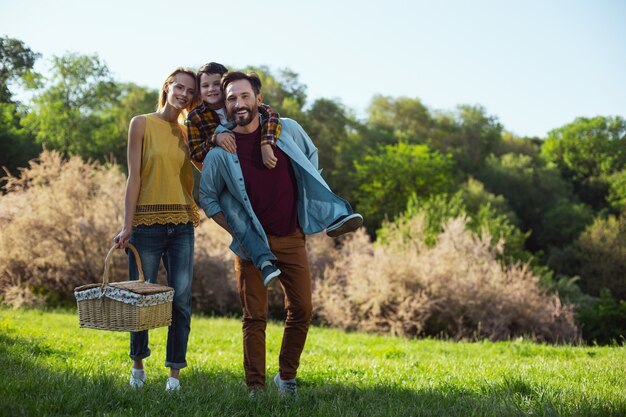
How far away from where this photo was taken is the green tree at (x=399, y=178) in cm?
3991

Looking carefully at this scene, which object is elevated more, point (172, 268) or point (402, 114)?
point (402, 114)

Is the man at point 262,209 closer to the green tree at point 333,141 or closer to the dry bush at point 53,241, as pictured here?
the dry bush at point 53,241

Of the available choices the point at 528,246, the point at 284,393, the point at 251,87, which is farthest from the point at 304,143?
the point at 528,246

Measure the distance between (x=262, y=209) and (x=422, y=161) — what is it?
37564mm

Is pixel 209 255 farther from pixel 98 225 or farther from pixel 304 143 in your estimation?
pixel 304 143

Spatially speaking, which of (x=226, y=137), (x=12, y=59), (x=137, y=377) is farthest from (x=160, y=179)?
(x=12, y=59)

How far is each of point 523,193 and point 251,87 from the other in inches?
1791

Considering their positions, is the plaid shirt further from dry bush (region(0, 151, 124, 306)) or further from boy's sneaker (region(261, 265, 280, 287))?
dry bush (region(0, 151, 124, 306))

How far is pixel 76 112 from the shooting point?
37531 millimetres

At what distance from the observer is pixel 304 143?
4.85 metres

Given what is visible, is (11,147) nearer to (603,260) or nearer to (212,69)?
(212,69)

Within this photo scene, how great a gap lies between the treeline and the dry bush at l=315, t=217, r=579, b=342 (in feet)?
21.3

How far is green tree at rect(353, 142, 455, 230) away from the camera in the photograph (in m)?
39.9

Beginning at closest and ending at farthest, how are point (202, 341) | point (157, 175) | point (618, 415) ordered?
point (618, 415) → point (157, 175) → point (202, 341)
